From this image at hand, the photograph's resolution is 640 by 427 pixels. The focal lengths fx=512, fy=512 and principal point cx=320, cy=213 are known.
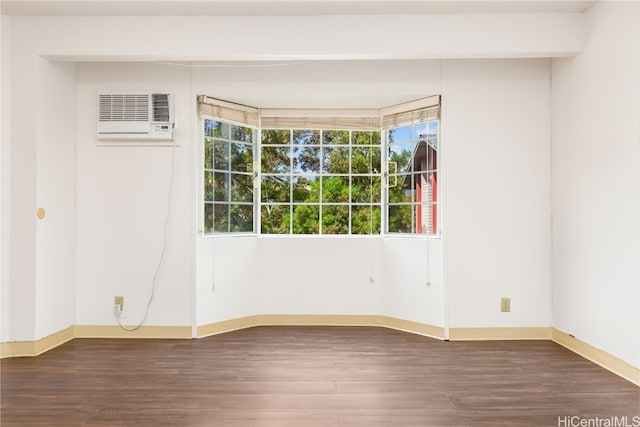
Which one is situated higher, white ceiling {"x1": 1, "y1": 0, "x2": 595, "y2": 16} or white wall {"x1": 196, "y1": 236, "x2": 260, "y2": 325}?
white ceiling {"x1": 1, "y1": 0, "x2": 595, "y2": 16}

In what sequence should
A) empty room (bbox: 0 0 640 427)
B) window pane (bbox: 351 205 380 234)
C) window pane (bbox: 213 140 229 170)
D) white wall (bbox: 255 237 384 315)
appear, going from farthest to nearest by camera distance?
window pane (bbox: 351 205 380 234)
white wall (bbox: 255 237 384 315)
window pane (bbox: 213 140 229 170)
empty room (bbox: 0 0 640 427)

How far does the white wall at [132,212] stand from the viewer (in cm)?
433

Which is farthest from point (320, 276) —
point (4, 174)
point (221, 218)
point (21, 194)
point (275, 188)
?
point (4, 174)

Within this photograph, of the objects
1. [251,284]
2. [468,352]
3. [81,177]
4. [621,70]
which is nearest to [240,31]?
[81,177]

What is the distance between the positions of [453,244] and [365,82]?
61.4 inches

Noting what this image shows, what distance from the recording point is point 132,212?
4.35 meters

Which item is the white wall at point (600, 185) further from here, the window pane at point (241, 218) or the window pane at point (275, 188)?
the window pane at point (241, 218)

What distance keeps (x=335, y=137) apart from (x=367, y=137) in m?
0.31

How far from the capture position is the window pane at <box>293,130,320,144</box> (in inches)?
198

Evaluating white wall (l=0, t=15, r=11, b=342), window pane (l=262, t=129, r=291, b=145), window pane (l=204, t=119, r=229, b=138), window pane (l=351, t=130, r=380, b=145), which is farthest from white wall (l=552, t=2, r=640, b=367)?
white wall (l=0, t=15, r=11, b=342)

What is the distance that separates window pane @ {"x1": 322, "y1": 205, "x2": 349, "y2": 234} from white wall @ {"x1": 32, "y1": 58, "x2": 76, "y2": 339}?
2.24 m

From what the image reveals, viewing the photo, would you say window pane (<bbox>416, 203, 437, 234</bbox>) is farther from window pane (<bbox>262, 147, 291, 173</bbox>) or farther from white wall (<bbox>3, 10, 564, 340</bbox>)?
window pane (<bbox>262, 147, 291, 173</bbox>)

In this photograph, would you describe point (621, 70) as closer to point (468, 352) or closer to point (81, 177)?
point (468, 352)

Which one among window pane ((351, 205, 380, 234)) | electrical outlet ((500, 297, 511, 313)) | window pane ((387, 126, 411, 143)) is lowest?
electrical outlet ((500, 297, 511, 313))
